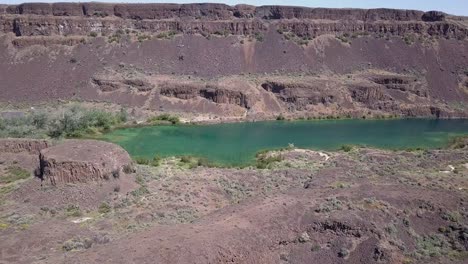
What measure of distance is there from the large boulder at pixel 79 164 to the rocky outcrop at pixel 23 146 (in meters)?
6.15

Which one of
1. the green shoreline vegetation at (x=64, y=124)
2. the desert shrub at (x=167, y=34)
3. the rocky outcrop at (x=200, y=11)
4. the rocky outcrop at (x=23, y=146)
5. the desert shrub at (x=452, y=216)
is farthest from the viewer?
the rocky outcrop at (x=200, y=11)

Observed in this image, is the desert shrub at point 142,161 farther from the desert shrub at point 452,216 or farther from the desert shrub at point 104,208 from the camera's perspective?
the desert shrub at point 452,216

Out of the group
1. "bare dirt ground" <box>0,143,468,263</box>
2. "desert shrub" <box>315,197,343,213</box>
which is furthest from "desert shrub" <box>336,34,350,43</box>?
"desert shrub" <box>315,197,343,213</box>

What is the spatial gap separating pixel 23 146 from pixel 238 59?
4103cm

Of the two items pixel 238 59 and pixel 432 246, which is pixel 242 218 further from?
pixel 238 59

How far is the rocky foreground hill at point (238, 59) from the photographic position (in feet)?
220

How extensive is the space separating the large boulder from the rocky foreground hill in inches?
1207

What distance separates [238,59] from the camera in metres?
74.8

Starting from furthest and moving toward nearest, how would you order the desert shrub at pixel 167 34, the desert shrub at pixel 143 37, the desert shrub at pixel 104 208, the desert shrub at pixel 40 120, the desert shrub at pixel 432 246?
the desert shrub at pixel 167 34
the desert shrub at pixel 143 37
the desert shrub at pixel 40 120
the desert shrub at pixel 104 208
the desert shrub at pixel 432 246

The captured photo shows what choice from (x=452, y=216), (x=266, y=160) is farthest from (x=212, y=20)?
(x=452, y=216)

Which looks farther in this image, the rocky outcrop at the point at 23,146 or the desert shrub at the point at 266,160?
the desert shrub at the point at 266,160

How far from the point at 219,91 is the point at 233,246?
1810 inches

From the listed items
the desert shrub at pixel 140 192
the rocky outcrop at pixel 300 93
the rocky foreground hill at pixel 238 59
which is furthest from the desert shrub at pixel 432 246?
the rocky outcrop at pixel 300 93

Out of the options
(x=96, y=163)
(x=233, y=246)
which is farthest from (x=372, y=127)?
(x=233, y=246)
